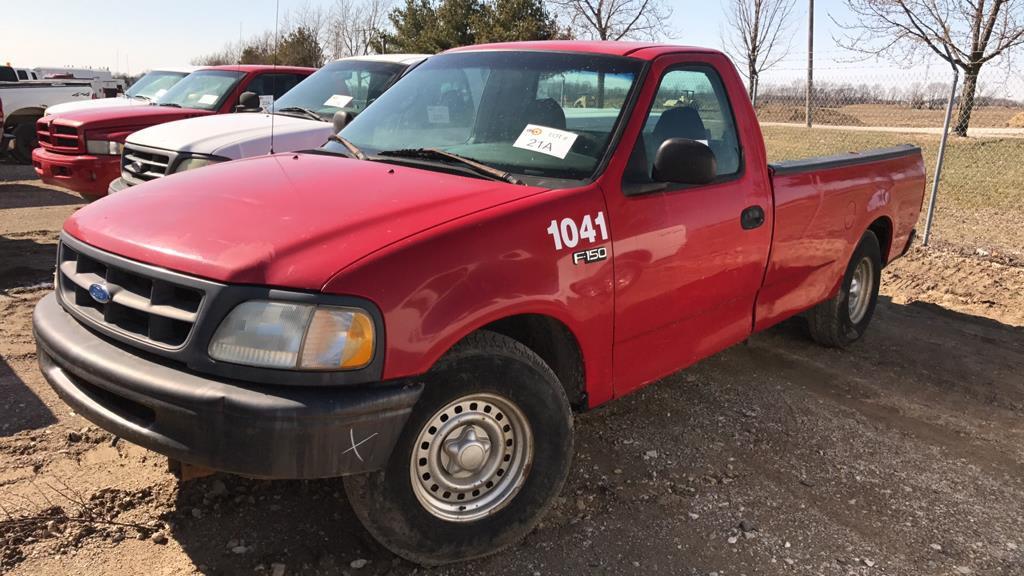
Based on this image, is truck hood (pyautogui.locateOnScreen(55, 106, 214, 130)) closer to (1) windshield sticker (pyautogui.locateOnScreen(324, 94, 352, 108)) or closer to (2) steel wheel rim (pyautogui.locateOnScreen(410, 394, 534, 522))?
(1) windshield sticker (pyautogui.locateOnScreen(324, 94, 352, 108))

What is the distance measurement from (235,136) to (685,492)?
5023 millimetres

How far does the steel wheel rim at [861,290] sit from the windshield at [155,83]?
9.05 metres

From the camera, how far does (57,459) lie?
3.45 meters

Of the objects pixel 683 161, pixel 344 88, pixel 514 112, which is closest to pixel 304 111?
pixel 344 88

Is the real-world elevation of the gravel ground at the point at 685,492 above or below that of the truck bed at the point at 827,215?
below

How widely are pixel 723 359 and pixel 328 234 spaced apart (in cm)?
350

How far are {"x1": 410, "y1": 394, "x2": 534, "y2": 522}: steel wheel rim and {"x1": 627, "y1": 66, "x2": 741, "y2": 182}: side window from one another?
1177 millimetres

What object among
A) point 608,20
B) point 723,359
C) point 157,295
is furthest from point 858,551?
point 608,20

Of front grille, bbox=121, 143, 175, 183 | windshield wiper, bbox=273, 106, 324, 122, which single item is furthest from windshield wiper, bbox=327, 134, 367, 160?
windshield wiper, bbox=273, 106, 324, 122

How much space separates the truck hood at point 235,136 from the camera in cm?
652

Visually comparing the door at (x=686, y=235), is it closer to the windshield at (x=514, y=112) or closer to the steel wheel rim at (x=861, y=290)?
the windshield at (x=514, y=112)

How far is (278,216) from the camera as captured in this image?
270 cm

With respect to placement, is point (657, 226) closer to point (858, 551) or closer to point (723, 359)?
point (858, 551)

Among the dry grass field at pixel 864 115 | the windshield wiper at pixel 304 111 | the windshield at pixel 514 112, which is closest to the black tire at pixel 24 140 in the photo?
the windshield wiper at pixel 304 111
